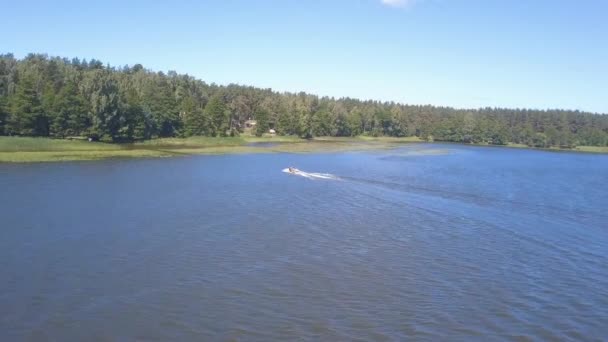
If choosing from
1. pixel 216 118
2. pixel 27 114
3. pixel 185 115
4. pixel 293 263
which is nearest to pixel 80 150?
pixel 27 114

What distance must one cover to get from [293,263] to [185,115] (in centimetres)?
8269

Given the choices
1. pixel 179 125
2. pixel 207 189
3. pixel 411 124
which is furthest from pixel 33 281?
pixel 411 124

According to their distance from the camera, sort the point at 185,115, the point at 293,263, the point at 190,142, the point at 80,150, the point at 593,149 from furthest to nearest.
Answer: the point at 593,149 < the point at 185,115 < the point at 190,142 < the point at 80,150 < the point at 293,263

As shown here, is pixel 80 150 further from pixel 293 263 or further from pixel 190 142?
pixel 293 263

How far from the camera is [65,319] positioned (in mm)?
15789

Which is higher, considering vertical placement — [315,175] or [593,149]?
[593,149]

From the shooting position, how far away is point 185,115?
329ft

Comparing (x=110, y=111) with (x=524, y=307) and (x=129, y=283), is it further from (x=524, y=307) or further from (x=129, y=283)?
(x=524, y=307)

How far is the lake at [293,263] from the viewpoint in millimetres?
16109

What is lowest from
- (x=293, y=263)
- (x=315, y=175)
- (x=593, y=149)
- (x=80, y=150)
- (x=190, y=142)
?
(x=293, y=263)

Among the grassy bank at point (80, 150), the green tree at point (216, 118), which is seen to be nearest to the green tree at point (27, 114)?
the grassy bank at point (80, 150)

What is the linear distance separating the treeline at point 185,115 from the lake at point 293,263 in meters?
36.4

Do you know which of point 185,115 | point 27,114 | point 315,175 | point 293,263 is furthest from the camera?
point 185,115

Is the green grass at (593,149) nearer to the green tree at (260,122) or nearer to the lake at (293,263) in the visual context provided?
the green tree at (260,122)
